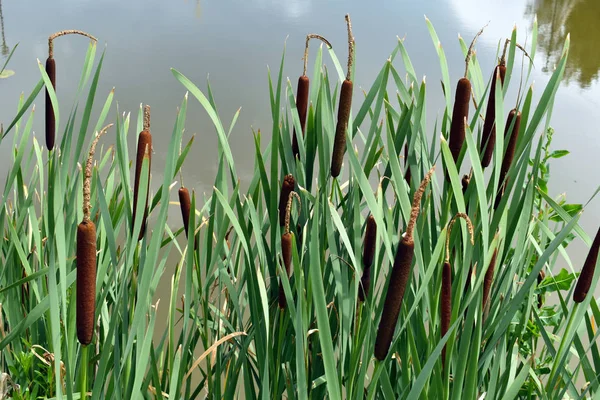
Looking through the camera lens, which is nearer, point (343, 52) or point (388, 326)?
point (388, 326)

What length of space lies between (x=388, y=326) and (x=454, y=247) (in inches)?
11.1

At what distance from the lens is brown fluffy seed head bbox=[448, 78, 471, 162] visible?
0.68 metres

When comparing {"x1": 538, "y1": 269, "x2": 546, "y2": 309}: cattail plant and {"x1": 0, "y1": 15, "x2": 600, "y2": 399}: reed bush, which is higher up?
{"x1": 0, "y1": 15, "x2": 600, "y2": 399}: reed bush

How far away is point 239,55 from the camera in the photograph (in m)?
3.11

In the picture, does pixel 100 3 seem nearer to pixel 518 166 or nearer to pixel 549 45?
pixel 549 45

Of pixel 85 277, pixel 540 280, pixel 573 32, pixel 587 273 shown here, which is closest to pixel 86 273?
pixel 85 277

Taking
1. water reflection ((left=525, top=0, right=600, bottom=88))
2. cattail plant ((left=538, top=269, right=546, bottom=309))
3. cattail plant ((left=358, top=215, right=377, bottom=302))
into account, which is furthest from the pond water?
cattail plant ((left=358, top=215, right=377, bottom=302))

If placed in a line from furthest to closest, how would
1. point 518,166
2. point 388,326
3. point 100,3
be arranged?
1. point 100,3
2. point 518,166
3. point 388,326

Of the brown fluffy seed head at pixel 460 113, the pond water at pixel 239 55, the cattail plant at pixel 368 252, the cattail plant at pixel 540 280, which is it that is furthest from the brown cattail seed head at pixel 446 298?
A: the pond water at pixel 239 55

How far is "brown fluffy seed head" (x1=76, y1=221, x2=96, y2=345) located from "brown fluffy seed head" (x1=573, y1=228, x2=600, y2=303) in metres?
0.48

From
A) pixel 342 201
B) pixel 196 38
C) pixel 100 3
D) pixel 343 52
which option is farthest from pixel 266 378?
pixel 100 3

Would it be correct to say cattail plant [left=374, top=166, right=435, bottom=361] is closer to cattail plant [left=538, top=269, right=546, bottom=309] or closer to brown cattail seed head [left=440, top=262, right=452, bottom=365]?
brown cattail seed head [left=440, top=262, right=452, bottom=365]

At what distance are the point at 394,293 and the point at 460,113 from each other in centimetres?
29

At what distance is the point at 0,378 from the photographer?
30.2 inches
